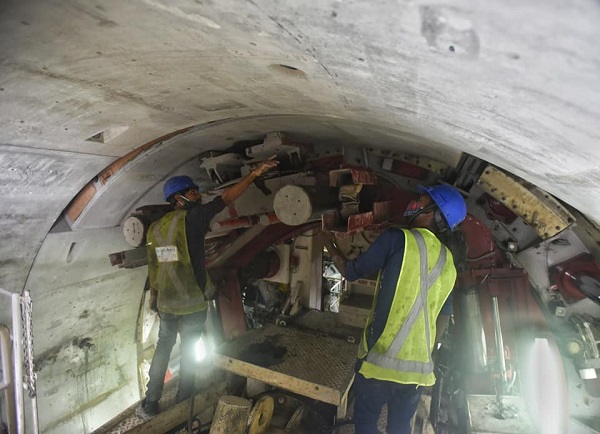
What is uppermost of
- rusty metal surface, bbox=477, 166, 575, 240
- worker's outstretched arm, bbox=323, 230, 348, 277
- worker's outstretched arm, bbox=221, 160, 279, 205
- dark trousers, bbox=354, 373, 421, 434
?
worker's outstretched arm, bbox=221, 160, 279, 205

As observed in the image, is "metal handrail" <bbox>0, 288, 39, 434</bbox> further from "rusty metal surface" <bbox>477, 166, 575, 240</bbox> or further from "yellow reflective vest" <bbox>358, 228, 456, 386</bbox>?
"rusty metal surface" <bbox>477, 166, 575, 240</bbox>

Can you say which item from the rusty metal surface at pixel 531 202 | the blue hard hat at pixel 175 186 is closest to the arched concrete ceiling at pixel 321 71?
the blue hard hat at pixel 175 186

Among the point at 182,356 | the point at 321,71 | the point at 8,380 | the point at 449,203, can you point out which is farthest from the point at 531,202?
the point at 8,380

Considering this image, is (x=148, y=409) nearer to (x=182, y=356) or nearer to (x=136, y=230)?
(x=182, y=356)

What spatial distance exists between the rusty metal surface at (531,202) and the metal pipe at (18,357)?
3493 mm

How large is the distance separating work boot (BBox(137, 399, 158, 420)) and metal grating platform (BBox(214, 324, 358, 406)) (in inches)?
28.0

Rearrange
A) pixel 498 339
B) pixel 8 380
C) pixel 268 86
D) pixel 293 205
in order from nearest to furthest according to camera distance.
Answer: pixel 268 86 → pixel 8 380 → pixel 293 205 → pixel 498 339

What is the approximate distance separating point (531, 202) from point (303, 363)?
221 cm

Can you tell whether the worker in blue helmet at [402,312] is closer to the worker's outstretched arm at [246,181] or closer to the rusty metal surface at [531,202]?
the rusty metal surface at [531,202]

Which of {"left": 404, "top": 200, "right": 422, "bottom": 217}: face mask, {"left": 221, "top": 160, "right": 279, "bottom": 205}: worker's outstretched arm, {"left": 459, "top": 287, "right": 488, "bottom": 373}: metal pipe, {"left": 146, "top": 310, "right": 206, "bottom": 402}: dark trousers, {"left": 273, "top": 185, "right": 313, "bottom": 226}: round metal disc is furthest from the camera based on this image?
{"left": 146, "top": 310, "right": 206, "bottom": 402}: dark trousers

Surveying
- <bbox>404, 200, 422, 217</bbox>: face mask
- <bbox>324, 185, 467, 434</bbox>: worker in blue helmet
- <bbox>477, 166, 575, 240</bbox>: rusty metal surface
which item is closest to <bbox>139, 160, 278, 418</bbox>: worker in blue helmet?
<bbox>404, 200, 422, 217</bbox>: face mask

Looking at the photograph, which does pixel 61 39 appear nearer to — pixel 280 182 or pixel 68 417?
pixel 280 182

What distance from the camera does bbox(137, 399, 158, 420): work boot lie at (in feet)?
10.6

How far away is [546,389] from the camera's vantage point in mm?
3070
